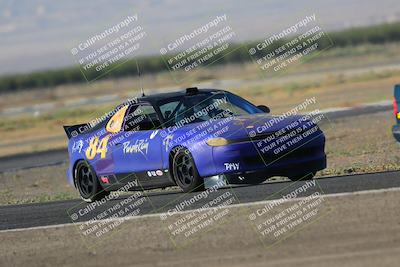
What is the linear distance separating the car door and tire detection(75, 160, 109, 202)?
1.70 ft

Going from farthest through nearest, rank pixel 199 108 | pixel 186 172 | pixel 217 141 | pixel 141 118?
pixel 141 118 < pixel 199 108 < pixel 186 172 < pixel 217 141

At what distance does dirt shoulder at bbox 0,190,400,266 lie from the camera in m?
7.91

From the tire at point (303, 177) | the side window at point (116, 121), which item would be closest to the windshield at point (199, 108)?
the side window at point (116, 121)

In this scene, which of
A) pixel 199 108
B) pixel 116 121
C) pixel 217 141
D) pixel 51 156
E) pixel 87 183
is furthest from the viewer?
pixel 51 156

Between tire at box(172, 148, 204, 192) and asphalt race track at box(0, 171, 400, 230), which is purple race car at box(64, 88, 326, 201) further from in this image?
asphalt race track at box(0, 171, 400, 230)

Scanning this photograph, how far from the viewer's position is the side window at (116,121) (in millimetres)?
13258

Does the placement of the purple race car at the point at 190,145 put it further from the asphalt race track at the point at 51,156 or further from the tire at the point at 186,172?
the asphalt race track at the point at 51,156

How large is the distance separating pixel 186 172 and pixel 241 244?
3670mm

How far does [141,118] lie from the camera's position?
13.1 m

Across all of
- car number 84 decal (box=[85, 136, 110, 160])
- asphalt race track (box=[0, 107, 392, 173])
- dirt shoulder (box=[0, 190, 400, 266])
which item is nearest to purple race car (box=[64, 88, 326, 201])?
car number 84 decal (box=[85, 136, 110, 160])

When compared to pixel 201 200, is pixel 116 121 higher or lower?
higher

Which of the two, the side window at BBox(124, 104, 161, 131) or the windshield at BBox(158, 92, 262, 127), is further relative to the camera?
the side window at BBox(124, 104, 161, 131)

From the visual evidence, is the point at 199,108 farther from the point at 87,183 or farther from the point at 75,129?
the point at 75,129

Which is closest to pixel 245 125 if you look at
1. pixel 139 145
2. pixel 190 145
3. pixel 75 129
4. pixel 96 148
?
pixel 190 145
